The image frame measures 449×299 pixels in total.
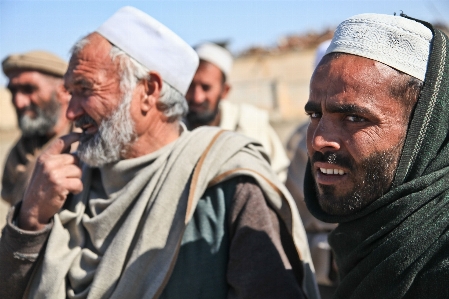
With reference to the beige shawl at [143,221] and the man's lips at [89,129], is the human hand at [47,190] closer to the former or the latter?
the beige shawl at [143,221]

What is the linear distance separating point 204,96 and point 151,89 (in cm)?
304

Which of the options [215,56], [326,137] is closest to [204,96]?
[215,56]

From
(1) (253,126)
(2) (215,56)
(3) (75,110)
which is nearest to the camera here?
(3) (75,110)

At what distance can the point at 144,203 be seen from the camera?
2998mm

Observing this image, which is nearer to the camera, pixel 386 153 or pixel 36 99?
pixel 386 153

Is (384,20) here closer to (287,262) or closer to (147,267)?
(287,262)

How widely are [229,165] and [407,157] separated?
1073 mm

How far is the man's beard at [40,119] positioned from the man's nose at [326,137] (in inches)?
153

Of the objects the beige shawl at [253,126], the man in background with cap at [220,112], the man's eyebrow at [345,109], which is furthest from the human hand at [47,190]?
the beige shawl at [253,126]

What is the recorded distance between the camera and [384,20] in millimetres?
2311

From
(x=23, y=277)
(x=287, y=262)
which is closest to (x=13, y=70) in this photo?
(x=23, y=277)

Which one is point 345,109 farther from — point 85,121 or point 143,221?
point 85,121

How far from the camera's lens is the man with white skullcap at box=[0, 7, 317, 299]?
282 centimetres

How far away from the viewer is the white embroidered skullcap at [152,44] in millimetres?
3369
